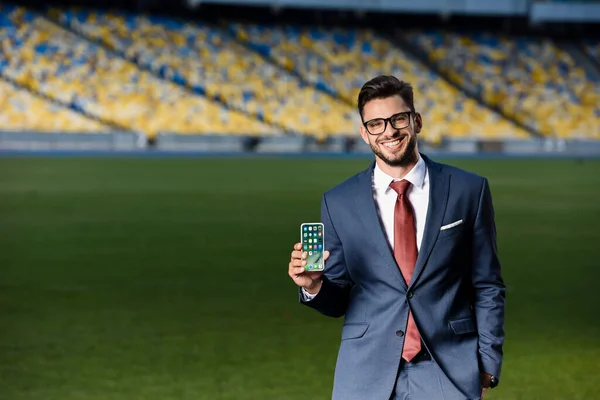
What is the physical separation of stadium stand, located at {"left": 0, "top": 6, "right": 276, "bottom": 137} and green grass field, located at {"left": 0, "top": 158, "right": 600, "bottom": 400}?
58.3 ft

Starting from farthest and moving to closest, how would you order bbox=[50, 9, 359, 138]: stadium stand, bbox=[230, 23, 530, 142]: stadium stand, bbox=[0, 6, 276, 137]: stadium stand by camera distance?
bbox=[230, 23, 530, 142]: stadium stand, bbox=[50, 9, 359, 138]: stadium stand, bbox=[0, 6, 276, 137]: stadium stand

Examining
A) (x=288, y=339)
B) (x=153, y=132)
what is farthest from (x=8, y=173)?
(x=288, y=339)

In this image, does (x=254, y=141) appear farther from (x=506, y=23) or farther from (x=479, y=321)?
(x=479, y=321)

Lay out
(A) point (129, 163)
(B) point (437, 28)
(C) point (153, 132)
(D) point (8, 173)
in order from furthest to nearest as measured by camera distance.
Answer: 1. (B) point (437, 28)
2. (C) point (153, 132)
3. (A) point (129, 163)
4. (D) point (8, 173)

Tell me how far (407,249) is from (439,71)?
39639mm

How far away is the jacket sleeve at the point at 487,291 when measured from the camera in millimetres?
3041

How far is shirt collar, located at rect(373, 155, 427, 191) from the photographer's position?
3049 millimetres

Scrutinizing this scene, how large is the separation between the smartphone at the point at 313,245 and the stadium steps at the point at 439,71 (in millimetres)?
37569

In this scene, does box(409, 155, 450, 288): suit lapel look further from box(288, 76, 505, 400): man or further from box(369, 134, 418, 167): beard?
box(369, 134, 418, 167): beard

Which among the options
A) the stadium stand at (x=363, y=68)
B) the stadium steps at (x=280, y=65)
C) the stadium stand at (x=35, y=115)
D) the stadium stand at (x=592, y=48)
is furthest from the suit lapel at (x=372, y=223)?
the stadium stand at (x=592, y=48)

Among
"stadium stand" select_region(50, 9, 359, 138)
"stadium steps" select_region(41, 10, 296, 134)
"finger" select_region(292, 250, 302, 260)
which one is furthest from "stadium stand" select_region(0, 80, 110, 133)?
"finger" select_region(292, 250, 302, 260)

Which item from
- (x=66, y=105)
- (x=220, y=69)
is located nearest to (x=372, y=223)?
(x=66, y=105)

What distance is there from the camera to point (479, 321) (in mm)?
3092

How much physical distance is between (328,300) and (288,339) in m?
3.69
